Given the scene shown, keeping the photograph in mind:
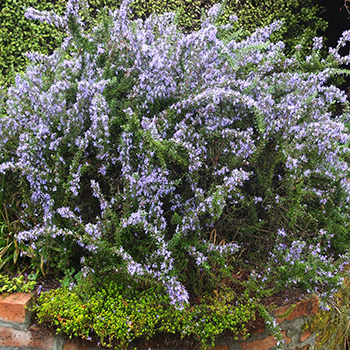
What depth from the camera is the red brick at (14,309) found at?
1864mm

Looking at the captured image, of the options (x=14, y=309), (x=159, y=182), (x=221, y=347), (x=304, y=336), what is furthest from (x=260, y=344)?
(x=14, y=309)

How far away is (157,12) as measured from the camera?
489cm

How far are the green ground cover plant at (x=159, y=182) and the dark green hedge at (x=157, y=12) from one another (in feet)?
6.17

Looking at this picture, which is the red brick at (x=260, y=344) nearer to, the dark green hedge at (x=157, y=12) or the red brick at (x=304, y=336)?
the red brick at (x=304, y=336)

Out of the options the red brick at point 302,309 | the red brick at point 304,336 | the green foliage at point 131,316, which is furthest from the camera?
the red brick at point 304,336

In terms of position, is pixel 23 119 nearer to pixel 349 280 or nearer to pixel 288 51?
pixel 349 280

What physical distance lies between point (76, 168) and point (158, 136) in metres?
0.47

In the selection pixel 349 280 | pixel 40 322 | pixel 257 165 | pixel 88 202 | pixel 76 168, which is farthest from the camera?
pixel 349 280

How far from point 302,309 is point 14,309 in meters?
1.53

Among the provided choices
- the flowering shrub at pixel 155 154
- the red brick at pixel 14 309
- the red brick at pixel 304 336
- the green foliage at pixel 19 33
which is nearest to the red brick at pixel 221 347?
the flowering shrub at pixel 155 154

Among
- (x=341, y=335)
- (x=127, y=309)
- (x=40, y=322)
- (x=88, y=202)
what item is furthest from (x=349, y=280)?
(x=40, y=322)

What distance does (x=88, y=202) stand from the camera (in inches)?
85.9

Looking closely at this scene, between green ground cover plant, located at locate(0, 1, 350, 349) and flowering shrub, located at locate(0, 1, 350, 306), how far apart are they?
1cm

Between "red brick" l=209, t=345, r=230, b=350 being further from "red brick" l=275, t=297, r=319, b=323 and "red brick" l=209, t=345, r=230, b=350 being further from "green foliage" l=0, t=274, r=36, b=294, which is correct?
"green foliage" l=0, t=274, r=36, b=294
